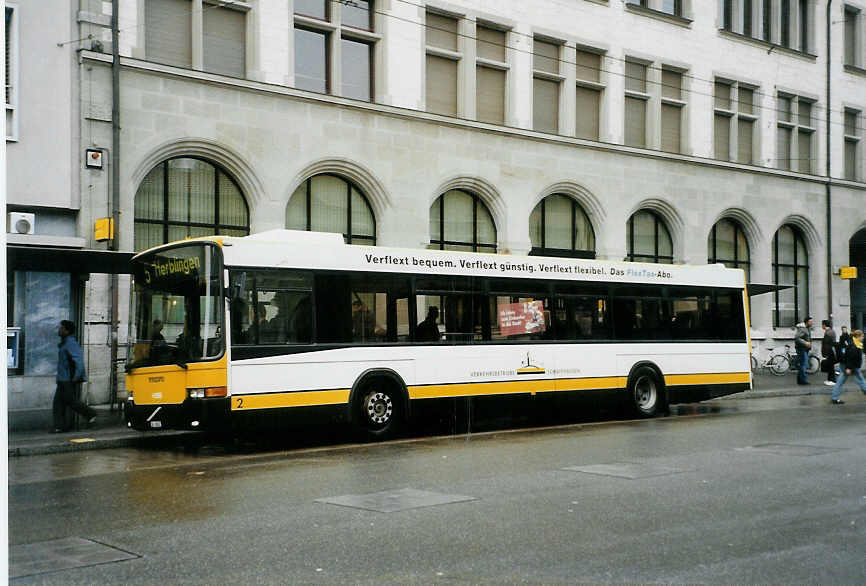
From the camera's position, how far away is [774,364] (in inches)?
1252

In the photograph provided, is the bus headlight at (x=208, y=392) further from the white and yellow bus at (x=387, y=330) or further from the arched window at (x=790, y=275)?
the arched window at (x=790, y=275)

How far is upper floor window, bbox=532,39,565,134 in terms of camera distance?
2658 centimetres

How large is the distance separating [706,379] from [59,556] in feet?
49.6

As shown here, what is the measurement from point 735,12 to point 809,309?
10.5 m

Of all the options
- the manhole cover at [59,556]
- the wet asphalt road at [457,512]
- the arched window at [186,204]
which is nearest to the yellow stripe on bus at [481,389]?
the wet asphalt road at [457,512]

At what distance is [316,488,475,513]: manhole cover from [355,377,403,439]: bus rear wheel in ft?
17.3

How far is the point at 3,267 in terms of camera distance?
2492 millimetres

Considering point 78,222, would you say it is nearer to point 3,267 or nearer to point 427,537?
point 427,537

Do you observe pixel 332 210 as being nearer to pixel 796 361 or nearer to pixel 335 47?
pixel 335 47

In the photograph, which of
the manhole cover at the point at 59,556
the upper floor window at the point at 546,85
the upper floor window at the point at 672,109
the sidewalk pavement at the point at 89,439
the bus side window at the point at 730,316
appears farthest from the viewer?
the upper floor window at the point at 672,109

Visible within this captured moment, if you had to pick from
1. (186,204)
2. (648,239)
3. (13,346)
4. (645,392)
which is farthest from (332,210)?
(648,239)

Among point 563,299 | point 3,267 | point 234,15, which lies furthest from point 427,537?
point 234,15

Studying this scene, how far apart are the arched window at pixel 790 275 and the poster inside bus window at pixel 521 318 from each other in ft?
61.8

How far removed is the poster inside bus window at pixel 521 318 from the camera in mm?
16531
